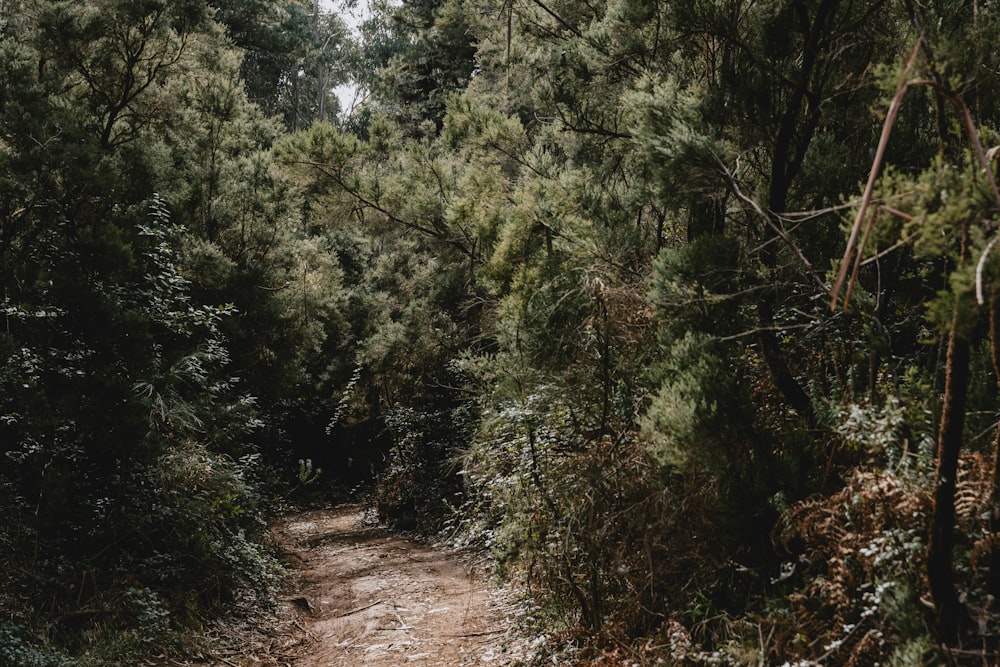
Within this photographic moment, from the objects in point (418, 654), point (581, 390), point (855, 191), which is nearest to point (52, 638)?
point (418, 654)

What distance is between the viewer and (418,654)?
524 centimetres

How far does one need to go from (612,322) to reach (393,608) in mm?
3820

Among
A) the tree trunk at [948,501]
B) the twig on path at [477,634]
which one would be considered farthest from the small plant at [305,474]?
the tree trunk at [948,501]

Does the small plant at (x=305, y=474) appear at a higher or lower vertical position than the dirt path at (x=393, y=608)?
higher

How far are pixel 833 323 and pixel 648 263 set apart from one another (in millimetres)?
1708

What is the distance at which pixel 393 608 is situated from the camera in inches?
257

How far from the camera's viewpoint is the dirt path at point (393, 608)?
527cm

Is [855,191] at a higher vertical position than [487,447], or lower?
higher

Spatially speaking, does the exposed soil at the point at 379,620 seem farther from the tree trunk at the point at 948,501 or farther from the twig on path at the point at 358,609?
the tree trunk at the point at 948,501

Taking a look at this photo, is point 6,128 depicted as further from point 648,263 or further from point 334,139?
point 648,263

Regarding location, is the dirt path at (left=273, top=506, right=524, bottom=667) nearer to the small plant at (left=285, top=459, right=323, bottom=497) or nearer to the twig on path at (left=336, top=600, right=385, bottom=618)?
the twig on path at (left=336, top=600, right=385, bottom=618)

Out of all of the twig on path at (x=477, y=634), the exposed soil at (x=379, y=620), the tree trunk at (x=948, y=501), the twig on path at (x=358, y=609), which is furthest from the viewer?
the twig on path at (x=358, y=609)

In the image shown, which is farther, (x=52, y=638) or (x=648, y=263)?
(x=648, y=263)

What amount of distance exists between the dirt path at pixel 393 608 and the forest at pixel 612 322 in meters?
0.49
